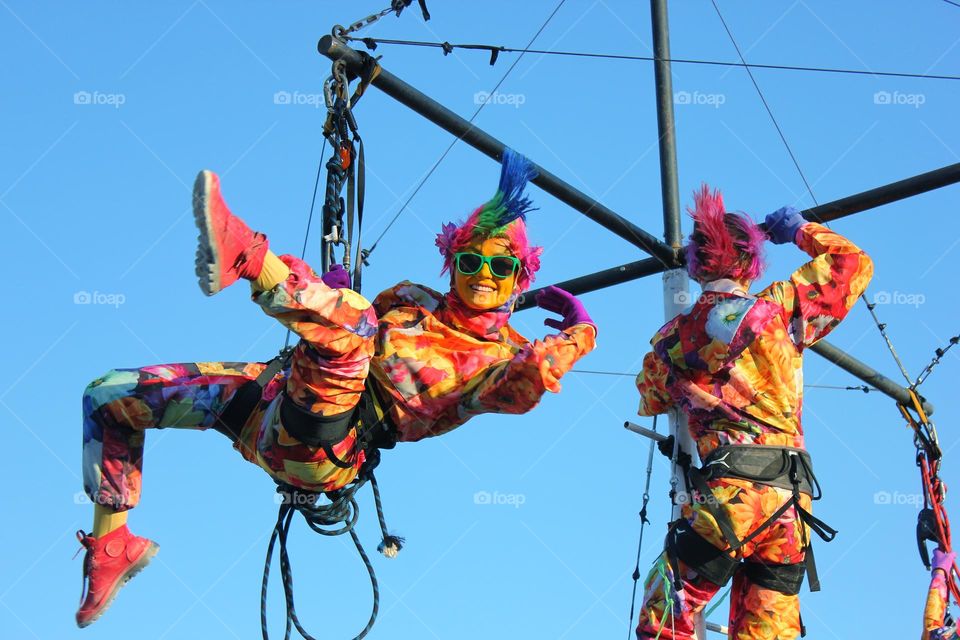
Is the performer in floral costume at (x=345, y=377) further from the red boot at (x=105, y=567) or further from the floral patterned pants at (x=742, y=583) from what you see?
the floral patterned pants at (x=742, y=583)

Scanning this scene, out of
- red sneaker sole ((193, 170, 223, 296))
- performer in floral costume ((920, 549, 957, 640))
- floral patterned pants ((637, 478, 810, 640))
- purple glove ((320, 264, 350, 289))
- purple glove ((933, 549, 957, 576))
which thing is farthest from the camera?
purple glove ((933, 549, 957, 576))

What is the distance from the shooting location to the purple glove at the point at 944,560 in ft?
21.8

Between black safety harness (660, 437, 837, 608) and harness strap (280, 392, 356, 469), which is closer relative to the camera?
harness strap (280, 392, 356, 469)

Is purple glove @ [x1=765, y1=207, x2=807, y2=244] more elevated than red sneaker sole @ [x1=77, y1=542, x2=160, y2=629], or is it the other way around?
purple glove @ [x1=765, y1=207, x2=807, y2=244]

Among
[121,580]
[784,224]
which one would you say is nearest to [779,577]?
[784,224]

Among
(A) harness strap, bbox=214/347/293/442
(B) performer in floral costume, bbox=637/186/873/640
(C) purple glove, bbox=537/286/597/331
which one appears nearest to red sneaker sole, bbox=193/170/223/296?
(A) harness strap, bbox=214/347/293/442

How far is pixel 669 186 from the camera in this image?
7246 millimetres

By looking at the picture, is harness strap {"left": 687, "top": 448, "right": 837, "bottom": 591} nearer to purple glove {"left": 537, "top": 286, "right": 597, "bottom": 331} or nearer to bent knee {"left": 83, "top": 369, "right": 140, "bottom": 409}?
purple glove {"left": 537, "top": 286, "right": 597, "bottom": 331}

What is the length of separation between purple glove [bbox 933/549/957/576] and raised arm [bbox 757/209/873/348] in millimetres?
1445

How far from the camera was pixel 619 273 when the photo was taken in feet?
23.2

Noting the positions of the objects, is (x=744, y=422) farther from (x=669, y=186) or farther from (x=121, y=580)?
(x=121, y=580)

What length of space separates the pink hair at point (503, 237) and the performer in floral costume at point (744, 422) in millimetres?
599

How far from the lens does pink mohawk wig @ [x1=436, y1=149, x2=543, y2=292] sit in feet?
19.2

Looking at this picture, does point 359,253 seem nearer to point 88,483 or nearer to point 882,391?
point 88,483
